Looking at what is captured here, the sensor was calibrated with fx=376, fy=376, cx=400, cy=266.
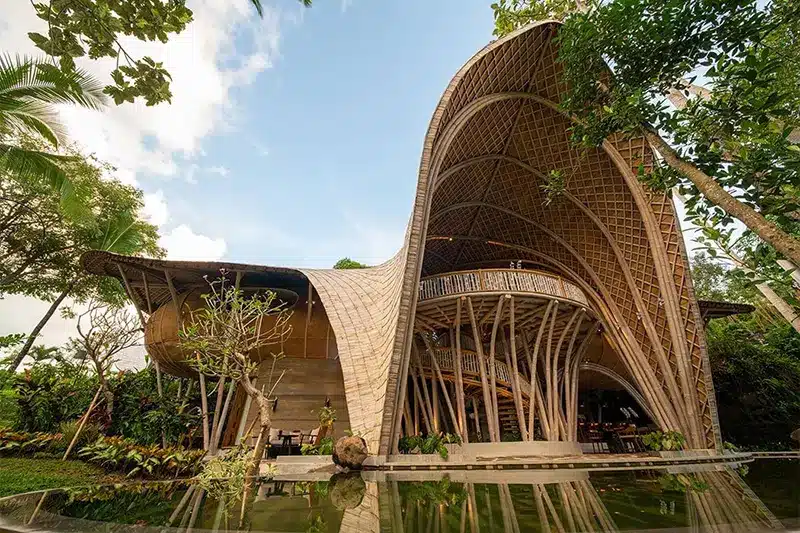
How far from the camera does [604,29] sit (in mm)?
5367

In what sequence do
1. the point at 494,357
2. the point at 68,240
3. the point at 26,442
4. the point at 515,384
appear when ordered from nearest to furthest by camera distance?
the point at 26,442 → the point at 515,384 → the point at 494,357 → the point at 68,240

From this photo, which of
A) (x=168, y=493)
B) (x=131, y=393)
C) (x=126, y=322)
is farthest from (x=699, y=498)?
(x=131, y=393)

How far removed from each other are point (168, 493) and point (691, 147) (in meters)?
8.31

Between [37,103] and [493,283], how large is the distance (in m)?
11.8

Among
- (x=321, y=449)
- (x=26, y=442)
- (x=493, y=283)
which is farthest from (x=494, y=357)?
(x=26, y=442)

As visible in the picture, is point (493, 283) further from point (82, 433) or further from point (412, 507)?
point (82, 433)

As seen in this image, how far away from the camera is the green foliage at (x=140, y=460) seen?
9055 mm

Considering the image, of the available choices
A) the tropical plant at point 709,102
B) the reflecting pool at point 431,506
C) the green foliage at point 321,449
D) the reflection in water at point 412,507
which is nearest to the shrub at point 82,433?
the green foliage at point 321,449

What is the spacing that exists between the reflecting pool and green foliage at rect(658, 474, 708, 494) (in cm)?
1

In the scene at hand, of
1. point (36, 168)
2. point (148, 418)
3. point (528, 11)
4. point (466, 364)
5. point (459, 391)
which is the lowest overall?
point (148, 418)

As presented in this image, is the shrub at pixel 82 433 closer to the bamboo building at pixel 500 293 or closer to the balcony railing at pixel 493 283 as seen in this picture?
the bamboo building at pixel 500 293

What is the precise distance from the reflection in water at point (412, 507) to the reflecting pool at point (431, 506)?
1 centimetres

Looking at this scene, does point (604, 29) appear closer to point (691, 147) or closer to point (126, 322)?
point (691, 147)

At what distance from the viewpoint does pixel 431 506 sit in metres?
4.07
